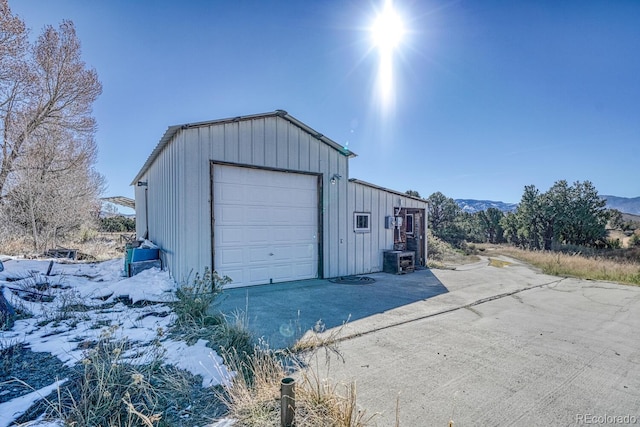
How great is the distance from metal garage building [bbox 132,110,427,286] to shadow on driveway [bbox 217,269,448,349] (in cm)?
66

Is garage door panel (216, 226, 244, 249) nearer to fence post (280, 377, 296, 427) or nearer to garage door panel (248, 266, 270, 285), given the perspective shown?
garage door panel (248, 266, 270, 285)

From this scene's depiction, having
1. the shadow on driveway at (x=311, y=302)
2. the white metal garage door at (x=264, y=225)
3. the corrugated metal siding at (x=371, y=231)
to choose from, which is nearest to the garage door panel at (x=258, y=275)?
the white metal garage door at (x=264, y=225)

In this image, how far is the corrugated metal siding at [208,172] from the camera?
586cm

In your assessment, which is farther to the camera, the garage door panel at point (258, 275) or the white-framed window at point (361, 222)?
the white-framed window at point (361, 222)

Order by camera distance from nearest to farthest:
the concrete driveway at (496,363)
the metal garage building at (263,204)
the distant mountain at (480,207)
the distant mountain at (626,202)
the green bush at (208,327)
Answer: the concrete driveway at (496,363) → the green bush at (208,327) → the metal garage building at (263,204) → the distant mountain at (480,207) → the distant mountain at (626,202)

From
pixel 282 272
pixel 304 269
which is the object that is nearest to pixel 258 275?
pixel 282 272

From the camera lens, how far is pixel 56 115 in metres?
11.5

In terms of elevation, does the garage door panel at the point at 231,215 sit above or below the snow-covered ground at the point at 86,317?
above

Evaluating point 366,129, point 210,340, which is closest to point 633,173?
point 366,129

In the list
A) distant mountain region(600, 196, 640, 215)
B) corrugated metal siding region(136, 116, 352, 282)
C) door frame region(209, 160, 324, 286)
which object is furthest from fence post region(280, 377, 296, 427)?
distant mountain region(600, 196, 640, 215)

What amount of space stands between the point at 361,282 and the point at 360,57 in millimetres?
5422

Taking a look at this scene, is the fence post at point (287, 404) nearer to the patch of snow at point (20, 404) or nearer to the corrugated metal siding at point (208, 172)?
the patch of snow at point (20, 404)

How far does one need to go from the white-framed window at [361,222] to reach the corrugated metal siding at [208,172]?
0.99 feet

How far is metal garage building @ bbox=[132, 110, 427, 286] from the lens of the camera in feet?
19.6
